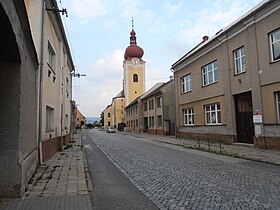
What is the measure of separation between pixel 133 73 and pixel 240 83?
51.3 meters

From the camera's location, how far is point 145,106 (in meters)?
44.7

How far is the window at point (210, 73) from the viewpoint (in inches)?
828

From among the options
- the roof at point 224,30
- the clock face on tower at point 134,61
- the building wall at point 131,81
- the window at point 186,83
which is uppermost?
the clock face on tower at point 134,61

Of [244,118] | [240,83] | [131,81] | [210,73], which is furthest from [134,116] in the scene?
[240,83]

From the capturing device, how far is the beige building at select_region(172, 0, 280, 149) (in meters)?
14.9

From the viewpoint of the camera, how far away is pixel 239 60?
18.0 meters

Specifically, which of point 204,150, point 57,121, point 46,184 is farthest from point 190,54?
point 46,184

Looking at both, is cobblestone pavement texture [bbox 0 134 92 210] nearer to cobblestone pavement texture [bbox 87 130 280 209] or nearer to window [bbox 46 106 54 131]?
cobblestone pavement texture [bbox 87 130 280 209]

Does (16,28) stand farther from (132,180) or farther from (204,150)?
(204,150)

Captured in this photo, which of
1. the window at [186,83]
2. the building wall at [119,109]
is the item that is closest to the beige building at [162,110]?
the window at [186,83]

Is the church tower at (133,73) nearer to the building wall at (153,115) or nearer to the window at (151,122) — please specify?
the building wall at (153,115)

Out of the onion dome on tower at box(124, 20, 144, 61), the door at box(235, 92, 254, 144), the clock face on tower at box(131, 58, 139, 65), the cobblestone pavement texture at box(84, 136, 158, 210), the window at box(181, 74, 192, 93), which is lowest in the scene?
the cobblestone pavement texture at box(84, 136, 158, 210)

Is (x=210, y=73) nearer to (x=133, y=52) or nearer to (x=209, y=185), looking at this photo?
(x=209, y=185)

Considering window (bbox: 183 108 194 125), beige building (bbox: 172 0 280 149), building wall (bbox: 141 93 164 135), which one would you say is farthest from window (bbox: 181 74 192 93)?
building wall (bbox: 141 93 164 135)
